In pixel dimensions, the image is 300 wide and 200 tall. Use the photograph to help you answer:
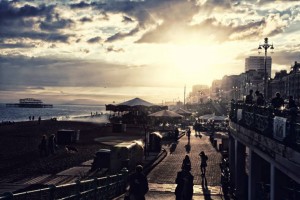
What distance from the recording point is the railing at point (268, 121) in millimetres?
9102

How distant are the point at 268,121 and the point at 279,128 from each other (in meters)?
1.42

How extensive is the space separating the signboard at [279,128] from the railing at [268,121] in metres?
0.07

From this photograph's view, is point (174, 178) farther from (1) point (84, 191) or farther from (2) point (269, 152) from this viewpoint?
(2) point (269, 152)

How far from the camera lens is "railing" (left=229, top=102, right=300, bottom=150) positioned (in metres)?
9.10

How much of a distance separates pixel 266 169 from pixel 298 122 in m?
10.3

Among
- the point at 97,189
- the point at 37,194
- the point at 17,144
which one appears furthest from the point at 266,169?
the point at 17,144

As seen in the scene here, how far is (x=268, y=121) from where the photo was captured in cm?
1141

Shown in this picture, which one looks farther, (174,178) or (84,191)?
(174,178)

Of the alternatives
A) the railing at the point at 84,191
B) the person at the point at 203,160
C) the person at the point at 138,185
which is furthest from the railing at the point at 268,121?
the person at the point at 203,160

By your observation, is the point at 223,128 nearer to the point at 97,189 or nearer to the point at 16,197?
the point at 97,189

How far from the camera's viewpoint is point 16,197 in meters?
8.73

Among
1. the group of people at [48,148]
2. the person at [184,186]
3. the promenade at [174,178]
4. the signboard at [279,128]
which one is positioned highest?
the signboard at [279,128]

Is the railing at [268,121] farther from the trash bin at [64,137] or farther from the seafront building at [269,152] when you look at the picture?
the trash bin at [64,137]

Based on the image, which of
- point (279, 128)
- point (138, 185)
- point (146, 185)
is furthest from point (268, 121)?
point (138, 185)
